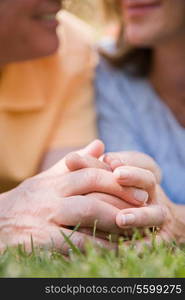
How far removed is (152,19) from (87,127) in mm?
568

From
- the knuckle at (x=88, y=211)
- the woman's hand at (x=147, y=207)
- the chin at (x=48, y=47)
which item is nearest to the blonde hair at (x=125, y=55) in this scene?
the chin at (x=48, y=47)

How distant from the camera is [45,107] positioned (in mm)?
2670

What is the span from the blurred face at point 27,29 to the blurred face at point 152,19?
384mm

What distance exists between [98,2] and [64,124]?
0.83 m

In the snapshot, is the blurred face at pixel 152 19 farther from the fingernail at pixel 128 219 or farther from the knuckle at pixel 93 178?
the fingernail at pixel 128 219

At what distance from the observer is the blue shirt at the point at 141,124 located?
2.70m

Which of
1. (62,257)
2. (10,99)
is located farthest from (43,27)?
(62,257)

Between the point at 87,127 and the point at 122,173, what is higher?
the point at 122,173

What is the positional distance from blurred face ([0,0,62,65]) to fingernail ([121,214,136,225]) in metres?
1.05

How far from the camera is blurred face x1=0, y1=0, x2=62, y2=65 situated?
97.0 inches

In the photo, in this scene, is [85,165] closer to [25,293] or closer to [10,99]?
[25,293]

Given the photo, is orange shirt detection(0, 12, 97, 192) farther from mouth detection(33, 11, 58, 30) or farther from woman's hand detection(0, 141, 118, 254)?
woman's hand detection(0, 141, 118, 254)

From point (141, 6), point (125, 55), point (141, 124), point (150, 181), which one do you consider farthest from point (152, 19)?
point (150, 181)

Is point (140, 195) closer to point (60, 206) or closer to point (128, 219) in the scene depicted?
point (128, 219)
